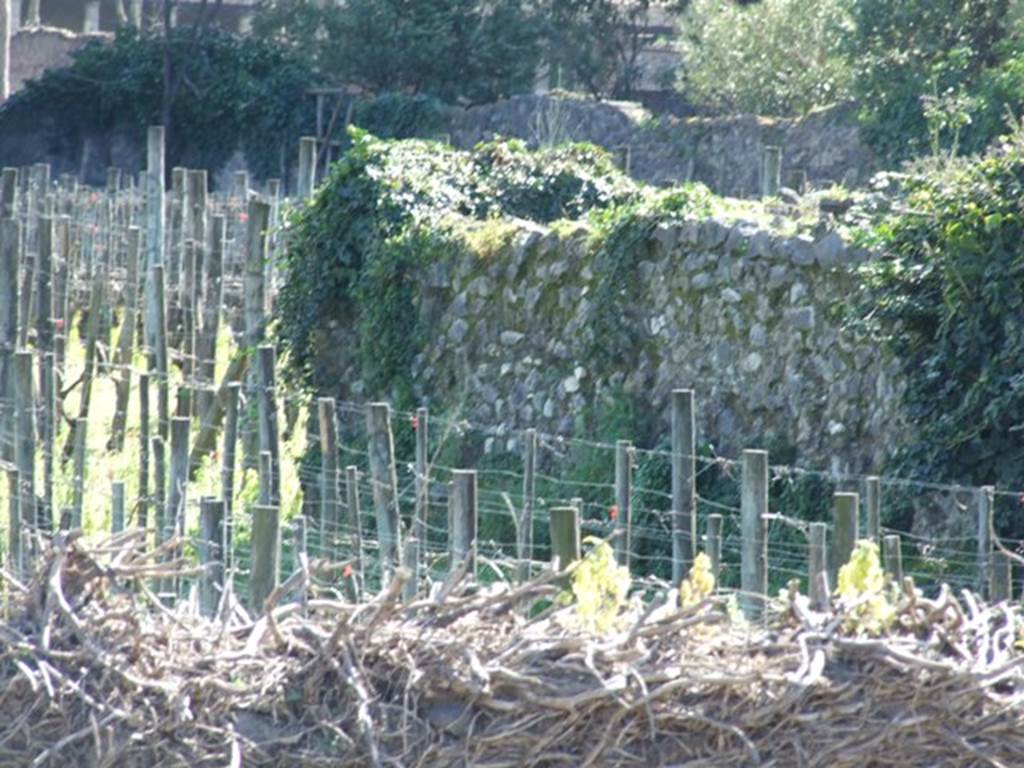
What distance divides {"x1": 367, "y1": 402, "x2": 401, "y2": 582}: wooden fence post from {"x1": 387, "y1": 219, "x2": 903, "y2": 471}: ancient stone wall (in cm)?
291

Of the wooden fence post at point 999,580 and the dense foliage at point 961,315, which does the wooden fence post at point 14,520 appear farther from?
the dense foliage at point 961,315

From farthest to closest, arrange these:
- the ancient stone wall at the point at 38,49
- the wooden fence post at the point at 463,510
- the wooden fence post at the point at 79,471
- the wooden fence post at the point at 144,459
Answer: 1. the ancient stone wall at the point at 38,49
2. the wooden fence post at the point at 144,459
3. the wooden fence post at the point at 79,471
4. the wooden fence post at the point at 463,510

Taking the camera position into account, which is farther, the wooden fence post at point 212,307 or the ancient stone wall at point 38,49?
the ancient stone wall at point 38,49

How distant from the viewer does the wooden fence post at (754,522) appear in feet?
26.8

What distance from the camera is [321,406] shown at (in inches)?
375

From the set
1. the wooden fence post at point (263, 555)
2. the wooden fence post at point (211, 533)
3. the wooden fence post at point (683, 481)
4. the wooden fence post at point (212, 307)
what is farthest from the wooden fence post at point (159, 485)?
the wooden fence post at point (263, 555)

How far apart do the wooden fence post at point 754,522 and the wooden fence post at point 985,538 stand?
938 millimetres

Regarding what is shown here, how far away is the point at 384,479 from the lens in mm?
9367

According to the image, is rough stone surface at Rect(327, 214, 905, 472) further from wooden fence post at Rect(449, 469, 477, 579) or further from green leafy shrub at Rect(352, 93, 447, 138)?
green leafy shrub at Rect(352, 93, 447, 138)

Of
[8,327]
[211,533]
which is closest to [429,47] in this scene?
[8,327]

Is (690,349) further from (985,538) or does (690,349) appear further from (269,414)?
(985,538)

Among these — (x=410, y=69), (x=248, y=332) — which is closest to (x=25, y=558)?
(x=248, y=332)

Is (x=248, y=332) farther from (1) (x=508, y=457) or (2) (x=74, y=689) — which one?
(2) (x=74, y=689)

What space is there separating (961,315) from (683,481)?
1736 millimetres
